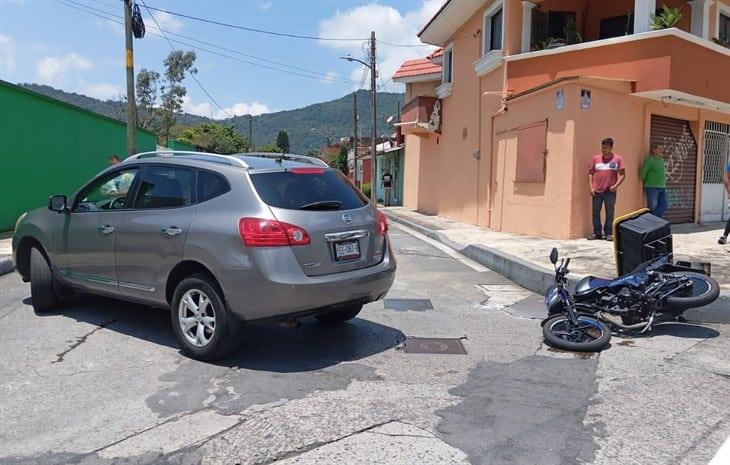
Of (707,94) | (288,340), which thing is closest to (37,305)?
(288,340)

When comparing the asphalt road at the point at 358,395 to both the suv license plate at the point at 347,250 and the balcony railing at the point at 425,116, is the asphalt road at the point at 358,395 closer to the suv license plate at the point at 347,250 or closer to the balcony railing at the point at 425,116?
the suv license plate at the point at 347,250

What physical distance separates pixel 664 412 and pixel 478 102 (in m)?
13.0

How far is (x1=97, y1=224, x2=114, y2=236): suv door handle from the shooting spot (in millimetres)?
5539

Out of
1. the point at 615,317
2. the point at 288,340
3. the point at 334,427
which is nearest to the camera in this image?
the point at 334,427

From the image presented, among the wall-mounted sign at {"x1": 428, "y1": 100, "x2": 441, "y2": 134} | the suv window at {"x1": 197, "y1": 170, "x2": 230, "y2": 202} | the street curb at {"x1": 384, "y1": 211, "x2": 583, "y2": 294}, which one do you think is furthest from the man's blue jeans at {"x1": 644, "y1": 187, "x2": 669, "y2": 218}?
the suv window at {"x1": 197, "y1": 170, "x2": 230, "y2": 202}

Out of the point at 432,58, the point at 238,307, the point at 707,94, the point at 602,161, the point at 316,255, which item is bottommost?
the point at 238,307

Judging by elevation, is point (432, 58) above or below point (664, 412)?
above

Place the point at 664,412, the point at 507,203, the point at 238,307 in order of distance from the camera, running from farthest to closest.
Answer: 1. the point at 507,203
2. the point at 238,307
3. the point at 664,412

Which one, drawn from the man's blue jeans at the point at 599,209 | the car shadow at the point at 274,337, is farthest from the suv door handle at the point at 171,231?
the man's blue jeans at the point at 599,209

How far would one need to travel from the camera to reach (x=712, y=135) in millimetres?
14203

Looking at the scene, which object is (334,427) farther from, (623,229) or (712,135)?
(712,135)

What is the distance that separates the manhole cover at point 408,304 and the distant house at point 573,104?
505cm

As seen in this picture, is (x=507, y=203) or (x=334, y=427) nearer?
(x=334, y=427)

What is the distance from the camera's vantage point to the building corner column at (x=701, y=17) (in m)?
13.0
